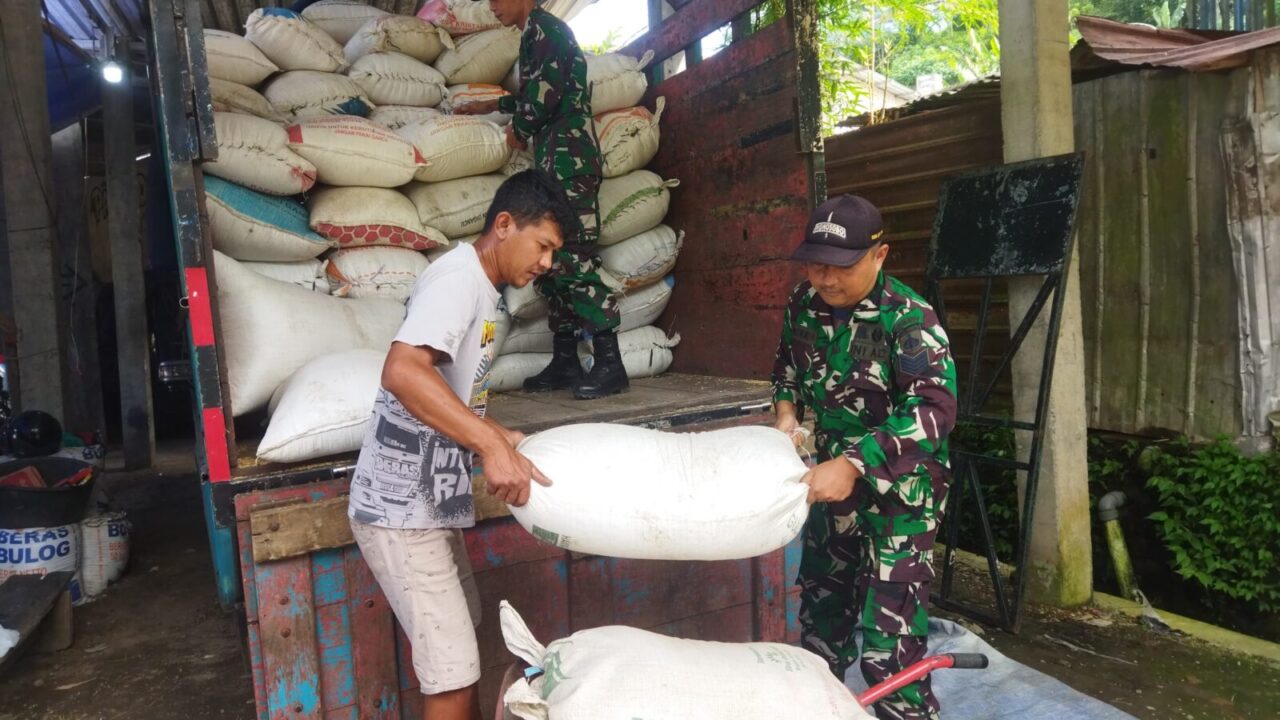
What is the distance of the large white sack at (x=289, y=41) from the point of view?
3182mm

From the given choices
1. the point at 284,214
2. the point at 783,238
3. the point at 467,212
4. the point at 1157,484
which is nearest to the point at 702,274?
the point at 783,238

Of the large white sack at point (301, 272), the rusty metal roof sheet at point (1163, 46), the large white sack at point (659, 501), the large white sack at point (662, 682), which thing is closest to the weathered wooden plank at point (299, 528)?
the large white sack at point (659, 501)

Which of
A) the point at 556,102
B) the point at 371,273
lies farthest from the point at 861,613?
the point at 556,102

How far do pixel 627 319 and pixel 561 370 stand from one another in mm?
413

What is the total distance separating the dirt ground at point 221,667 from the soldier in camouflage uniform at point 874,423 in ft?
4.25

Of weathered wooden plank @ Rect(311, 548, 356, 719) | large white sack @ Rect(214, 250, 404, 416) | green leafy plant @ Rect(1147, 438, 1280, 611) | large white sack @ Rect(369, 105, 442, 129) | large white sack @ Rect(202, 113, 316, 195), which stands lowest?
green leafy plant @ Rect(1147, 438, 1280, 611)

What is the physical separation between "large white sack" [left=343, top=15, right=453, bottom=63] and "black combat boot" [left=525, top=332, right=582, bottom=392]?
5.00 feet

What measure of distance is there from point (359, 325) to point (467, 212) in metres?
0.83

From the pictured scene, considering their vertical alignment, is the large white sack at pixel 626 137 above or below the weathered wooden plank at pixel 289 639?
above

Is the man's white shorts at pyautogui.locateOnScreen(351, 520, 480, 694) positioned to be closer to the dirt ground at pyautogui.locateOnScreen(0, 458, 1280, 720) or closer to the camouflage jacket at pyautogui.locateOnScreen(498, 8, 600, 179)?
the dirt ground at pyautogui.locateOnScreen(0, 458, 1280, 720)

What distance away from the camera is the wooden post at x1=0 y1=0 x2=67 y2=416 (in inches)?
190

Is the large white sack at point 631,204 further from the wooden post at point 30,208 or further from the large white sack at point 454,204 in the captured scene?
the wooden post at point 30,208

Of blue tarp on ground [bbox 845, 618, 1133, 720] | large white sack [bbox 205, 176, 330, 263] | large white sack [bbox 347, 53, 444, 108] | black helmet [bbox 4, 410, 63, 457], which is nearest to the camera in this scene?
blue tarp on ground [bbox 845, 618, 1133, 720]

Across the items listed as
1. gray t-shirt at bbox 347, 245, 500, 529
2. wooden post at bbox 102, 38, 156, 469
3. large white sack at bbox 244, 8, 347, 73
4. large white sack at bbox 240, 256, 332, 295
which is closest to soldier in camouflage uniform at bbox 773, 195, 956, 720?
gray t-shirt at bbox 347, 245, 500, 529
